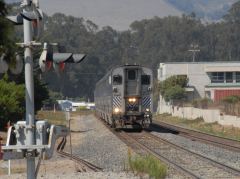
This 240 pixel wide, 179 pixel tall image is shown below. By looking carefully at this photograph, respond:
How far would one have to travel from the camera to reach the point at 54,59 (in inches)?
444

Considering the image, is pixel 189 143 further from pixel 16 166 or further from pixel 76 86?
pixel 76 86

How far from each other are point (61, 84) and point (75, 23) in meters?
51.4

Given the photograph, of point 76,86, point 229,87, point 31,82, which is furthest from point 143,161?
point 76,86

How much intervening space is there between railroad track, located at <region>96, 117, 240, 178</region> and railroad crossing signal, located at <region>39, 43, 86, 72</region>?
26.8ft

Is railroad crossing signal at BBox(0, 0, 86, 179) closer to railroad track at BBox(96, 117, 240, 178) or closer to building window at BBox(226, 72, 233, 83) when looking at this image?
railroad track at BBox(96, 117, 240, 178)

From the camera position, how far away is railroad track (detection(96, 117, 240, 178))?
770 inches

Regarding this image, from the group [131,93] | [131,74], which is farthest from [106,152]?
[131,74]

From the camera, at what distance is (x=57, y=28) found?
186 m

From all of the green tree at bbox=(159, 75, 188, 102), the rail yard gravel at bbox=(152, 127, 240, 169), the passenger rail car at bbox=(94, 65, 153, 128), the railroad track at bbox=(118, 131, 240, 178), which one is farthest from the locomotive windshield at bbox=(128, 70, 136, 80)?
the green tree at bbox=(159, 75, 188, 102)

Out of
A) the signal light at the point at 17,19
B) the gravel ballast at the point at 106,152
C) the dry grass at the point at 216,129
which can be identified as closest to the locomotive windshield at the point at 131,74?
the gravel ballast at the point at 106,152

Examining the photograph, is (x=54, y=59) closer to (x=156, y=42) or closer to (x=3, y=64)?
(x=3, y=64)

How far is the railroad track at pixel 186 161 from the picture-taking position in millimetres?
19547

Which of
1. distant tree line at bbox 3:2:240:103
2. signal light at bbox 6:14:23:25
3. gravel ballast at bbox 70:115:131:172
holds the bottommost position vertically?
gravel ballast at bbox 70:115:131:172

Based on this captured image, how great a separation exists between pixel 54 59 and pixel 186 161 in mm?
13087
